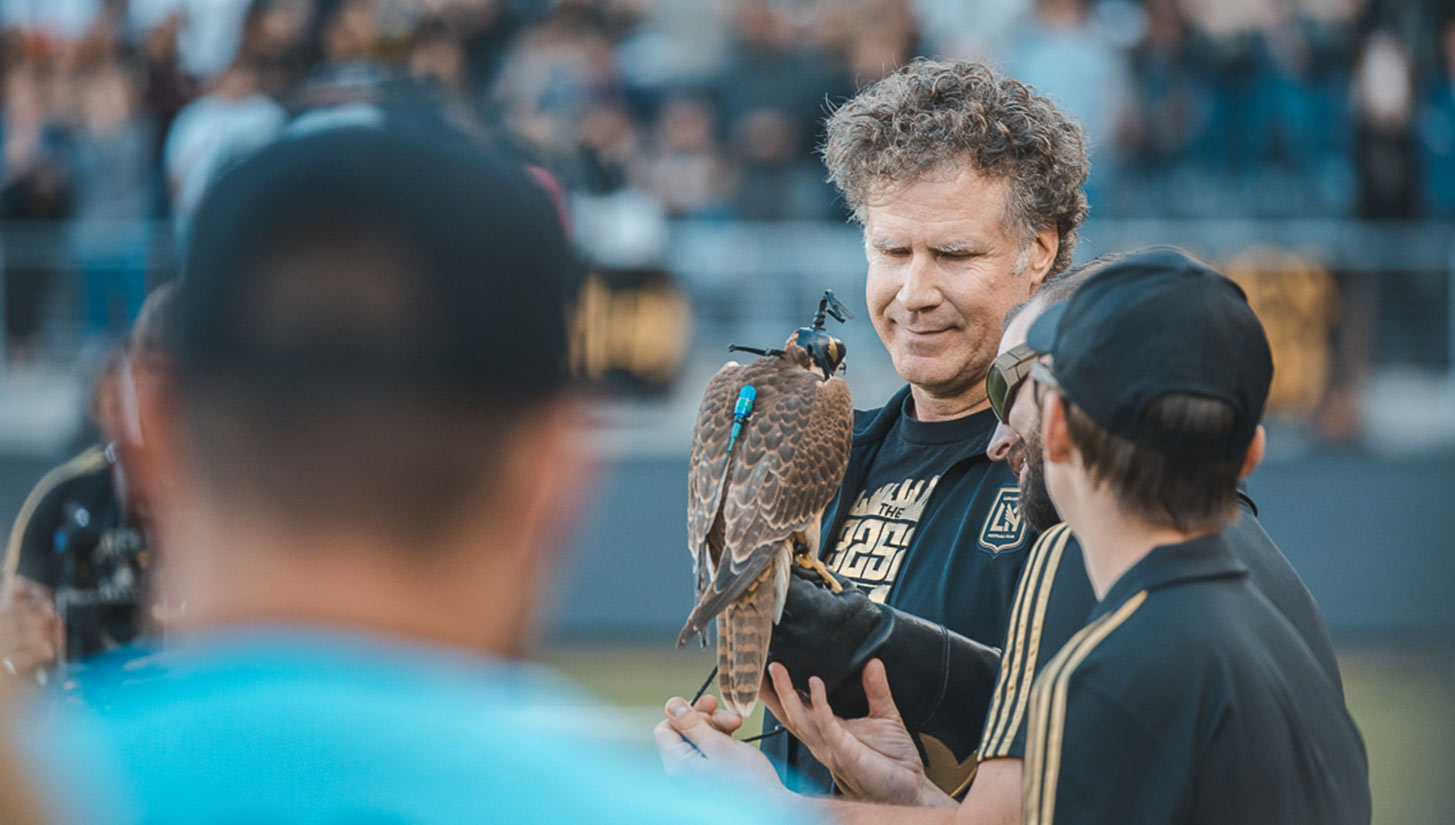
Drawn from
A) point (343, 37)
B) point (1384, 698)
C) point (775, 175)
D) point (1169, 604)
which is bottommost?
point (1384, 698)

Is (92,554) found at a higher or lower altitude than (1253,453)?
lower

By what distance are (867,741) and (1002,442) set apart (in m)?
0.50

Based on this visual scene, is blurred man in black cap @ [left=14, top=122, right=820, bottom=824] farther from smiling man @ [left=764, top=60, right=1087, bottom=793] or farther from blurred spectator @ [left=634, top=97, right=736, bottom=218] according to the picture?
blurred spectator @ [left=634, top=97, right=736, bottom=218]

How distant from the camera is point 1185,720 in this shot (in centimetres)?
154

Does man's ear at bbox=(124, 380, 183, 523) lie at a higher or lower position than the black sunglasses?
higher

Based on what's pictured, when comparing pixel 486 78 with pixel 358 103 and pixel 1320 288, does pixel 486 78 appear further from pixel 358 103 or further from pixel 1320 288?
pixel 358 103

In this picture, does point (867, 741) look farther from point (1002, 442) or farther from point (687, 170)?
point (687, 170)

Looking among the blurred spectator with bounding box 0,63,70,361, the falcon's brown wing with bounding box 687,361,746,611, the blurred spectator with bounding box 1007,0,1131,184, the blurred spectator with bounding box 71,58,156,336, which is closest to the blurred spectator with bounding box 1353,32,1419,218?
the blurred spectator with bounding box 1007,0,1131,184

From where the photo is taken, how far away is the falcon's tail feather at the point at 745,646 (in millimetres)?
2047

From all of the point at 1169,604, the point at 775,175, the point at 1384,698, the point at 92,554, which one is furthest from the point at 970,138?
the point at 775,175

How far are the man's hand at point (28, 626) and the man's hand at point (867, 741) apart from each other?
2.15 meters

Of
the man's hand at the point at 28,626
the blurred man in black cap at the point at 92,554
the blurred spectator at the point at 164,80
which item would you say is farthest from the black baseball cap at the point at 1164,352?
the blurred spectator at the point at 164,80

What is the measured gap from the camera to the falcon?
81.2 inches

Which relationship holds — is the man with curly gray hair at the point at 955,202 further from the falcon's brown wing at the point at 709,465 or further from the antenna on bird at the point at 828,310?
the falcon's brown wing at the point at 709,465
